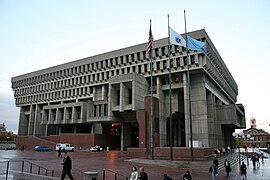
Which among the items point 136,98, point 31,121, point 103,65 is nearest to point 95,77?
point 103,65

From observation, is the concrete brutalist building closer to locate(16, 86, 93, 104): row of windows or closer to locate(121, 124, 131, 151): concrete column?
locate(121, 124, 131, 151): concrete column

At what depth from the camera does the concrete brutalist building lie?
52.8 metres

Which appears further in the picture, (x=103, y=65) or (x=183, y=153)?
(x=103, y=65)

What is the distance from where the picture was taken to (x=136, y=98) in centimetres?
5394

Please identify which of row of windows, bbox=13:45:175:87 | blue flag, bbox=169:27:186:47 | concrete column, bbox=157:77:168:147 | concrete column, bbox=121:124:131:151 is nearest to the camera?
blue flag, bbox=169:27:186:47

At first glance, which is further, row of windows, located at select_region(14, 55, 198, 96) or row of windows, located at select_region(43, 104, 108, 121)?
row of windows, located at select_region(43, 104, 108, 121)

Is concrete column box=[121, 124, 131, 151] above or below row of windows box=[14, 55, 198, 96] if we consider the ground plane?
below

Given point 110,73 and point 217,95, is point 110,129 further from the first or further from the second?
point 217,95

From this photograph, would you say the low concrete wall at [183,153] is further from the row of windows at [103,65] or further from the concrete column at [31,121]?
the concrete column at [31,121]

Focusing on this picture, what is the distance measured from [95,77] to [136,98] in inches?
772

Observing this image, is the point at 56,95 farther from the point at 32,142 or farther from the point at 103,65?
the point at 103,65

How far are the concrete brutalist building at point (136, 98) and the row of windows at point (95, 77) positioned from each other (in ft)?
0.72

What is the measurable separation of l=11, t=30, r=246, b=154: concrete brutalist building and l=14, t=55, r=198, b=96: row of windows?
8.7 inches

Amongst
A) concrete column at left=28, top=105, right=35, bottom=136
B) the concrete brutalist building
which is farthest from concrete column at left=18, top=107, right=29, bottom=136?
the concrete brutalist building
